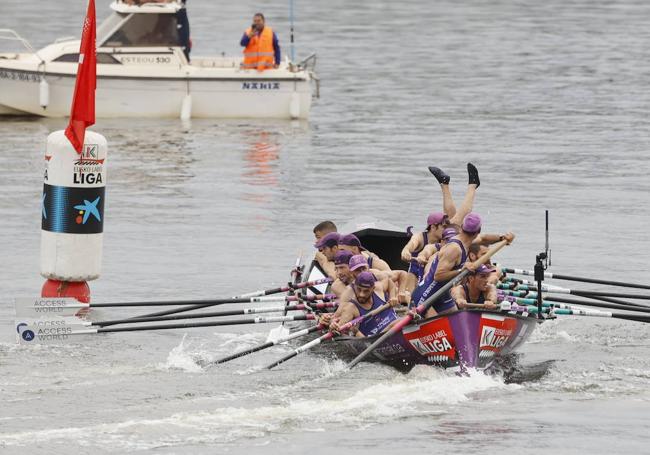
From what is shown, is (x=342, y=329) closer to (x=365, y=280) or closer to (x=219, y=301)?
(x=365, y=280)

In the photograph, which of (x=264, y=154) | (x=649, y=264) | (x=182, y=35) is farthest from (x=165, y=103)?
(x=649, y=264)

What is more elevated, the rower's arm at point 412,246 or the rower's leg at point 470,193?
the rower's leg at point 470,193

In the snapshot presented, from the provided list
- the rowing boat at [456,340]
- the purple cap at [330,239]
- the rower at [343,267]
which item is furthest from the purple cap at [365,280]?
the purple cap at [330,239]

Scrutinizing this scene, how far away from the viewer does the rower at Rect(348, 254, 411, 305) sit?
2025 centimetres

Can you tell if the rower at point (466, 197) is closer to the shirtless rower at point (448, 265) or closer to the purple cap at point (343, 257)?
the shirtless rower at point (448, 265)

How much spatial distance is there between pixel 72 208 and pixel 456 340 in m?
6.23

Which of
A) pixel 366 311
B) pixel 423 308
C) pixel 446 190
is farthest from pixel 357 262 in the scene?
pixel 446 190

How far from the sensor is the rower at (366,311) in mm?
20219

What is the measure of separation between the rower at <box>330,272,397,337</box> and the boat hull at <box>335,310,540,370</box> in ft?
0.88

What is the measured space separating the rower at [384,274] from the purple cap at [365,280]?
210 millimetres

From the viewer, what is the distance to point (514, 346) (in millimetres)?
20359

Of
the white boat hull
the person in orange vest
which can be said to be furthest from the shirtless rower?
the white boat hull

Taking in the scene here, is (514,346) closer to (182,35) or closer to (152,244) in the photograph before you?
(152,244)

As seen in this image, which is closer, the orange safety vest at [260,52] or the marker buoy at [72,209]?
the marker buoy at [72,209]
